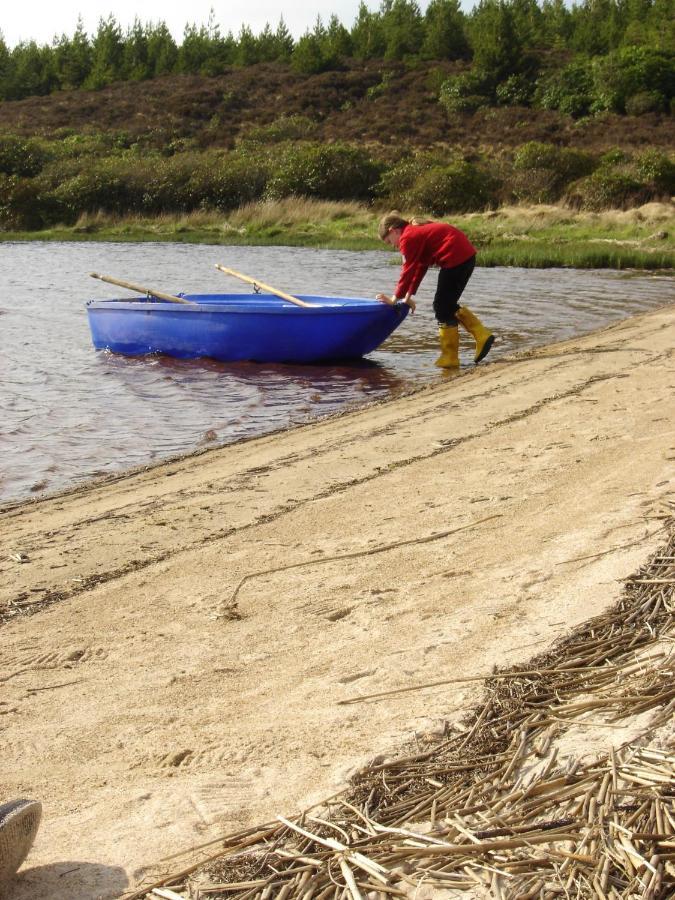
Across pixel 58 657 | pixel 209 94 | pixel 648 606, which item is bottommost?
pixel 58 657

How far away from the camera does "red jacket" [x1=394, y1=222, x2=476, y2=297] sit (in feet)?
36.9

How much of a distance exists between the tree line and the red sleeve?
159 feet

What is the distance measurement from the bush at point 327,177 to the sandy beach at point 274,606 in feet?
116

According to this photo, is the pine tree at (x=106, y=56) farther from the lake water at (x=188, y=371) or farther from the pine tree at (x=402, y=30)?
the lake water at (x=188, y=371)

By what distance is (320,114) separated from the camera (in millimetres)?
58094

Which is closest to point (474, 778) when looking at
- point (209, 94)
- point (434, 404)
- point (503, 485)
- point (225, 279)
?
point (503, 485)

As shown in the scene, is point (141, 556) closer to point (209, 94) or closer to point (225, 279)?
point (225, 279)

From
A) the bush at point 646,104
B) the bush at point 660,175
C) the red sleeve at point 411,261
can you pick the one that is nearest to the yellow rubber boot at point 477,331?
the red sleeve at point 411,261

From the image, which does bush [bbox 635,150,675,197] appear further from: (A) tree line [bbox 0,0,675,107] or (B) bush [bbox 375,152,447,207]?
(A) tree line [bbox 0,0,675,107]

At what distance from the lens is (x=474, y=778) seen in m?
2.71

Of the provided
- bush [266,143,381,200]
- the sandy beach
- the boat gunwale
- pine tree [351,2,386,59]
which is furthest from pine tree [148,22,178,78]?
the sandy beach

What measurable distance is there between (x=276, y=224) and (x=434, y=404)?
97.6ft

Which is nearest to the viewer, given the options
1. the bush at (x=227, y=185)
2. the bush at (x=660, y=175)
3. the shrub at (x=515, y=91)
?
the bush at (x=660, y=175)

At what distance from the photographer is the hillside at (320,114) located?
4966 centimetres
